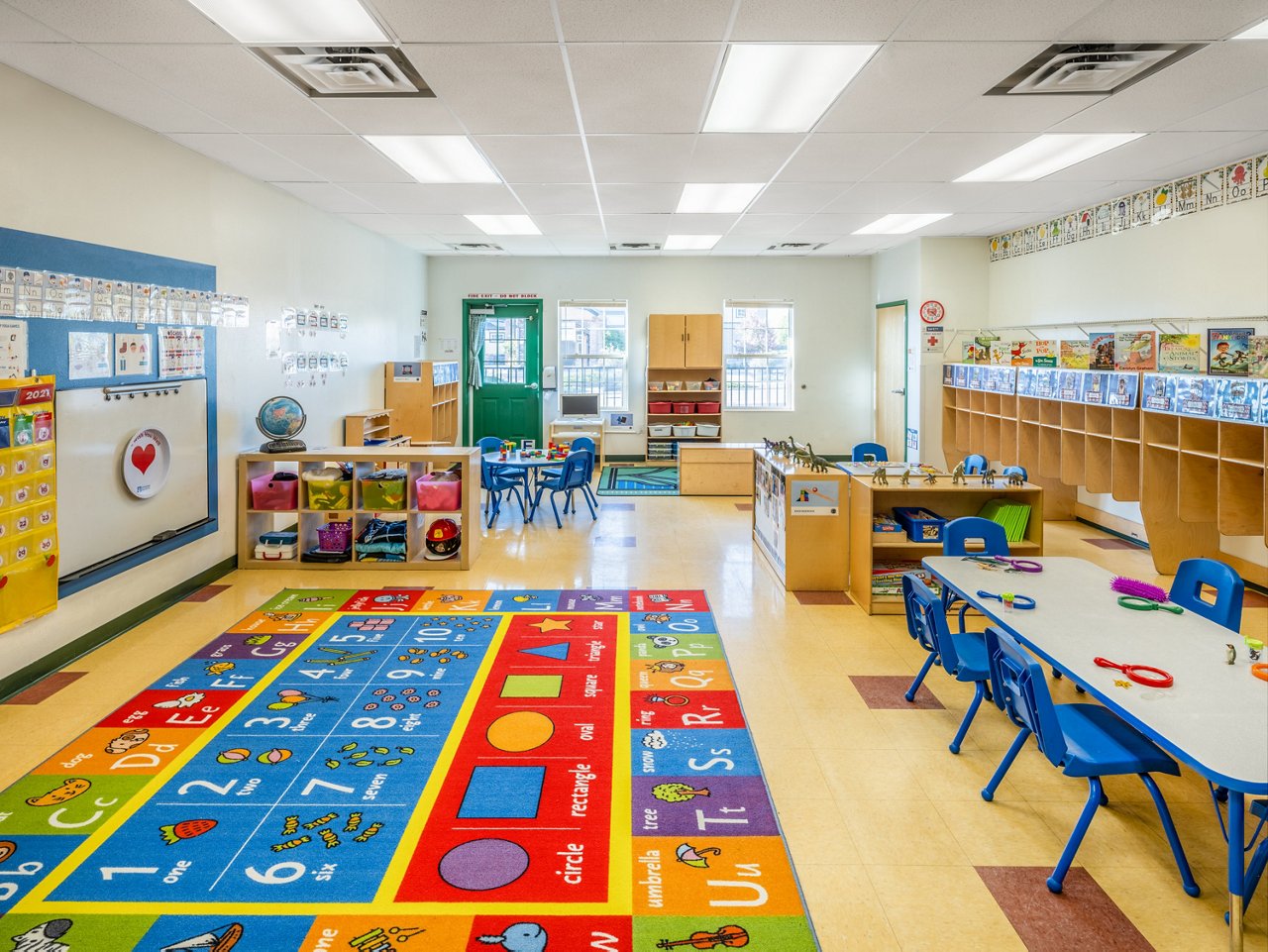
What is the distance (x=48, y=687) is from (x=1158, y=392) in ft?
25.1

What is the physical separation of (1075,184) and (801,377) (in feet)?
19.7

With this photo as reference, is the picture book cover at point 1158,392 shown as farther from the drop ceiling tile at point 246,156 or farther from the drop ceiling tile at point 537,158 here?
the drop ceiling tile at point 246,156

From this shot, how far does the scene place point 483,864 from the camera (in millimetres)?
2799

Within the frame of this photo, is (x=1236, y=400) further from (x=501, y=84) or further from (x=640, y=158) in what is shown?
(x=501, y=84)

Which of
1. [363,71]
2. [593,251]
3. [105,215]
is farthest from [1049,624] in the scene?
[593,251]

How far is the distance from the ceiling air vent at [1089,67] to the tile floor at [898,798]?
10.8 feet

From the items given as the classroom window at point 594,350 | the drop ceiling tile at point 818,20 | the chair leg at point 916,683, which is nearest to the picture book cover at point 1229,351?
the chair leg at point 916,683

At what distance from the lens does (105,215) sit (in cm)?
493

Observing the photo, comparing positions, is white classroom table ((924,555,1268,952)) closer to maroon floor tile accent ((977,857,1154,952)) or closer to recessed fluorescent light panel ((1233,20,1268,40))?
maroon floor tile accent ((977,857,1154,952))

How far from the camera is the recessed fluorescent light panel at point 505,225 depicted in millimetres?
8914

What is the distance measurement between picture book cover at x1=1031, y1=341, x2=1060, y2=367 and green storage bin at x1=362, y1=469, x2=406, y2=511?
246 inches

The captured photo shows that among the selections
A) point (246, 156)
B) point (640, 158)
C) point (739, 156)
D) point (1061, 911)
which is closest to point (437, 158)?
point (246, 156)

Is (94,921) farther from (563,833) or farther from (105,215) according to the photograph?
(105,215)

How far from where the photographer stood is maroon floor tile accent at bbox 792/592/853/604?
5.88 metres
